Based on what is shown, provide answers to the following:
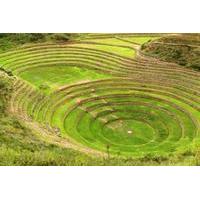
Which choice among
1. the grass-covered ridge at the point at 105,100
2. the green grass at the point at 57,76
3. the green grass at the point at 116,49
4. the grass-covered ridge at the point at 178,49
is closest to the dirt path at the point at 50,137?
the grass-covered ridge at the point at 105,100

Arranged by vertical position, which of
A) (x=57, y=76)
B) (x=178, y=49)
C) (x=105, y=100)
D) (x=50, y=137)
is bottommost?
(x=50, y=137)

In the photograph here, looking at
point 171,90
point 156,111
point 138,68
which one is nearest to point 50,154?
point 156,111

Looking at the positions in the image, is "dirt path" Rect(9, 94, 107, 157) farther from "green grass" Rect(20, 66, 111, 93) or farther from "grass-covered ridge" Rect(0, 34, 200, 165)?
"green grass" Rect(20, 66, 111, 93)

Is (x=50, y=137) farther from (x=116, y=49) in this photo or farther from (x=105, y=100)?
(x=116, y=49)

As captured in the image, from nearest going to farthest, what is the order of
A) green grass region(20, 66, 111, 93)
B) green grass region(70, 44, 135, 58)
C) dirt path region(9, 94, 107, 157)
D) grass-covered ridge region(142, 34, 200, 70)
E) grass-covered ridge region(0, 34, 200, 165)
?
dirt path region(9, 94, 107, 157), grass-covered ridge region(0, 34, 200, 165), green grass region(20, 66, 111, 93), grass-covered ridge region(142, 34, 200, 70), green grass region(70, 44, 135, 58)

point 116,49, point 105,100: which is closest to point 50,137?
point 105,100

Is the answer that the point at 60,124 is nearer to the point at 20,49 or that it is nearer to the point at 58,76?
the point at 58,76

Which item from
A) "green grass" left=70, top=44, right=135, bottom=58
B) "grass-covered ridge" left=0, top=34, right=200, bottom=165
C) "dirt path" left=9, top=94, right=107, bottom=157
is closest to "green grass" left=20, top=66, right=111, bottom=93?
"grass-covered ridge" left=0, top=34, right=200, bottom=165

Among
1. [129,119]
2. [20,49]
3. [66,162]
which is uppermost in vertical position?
[20,49]

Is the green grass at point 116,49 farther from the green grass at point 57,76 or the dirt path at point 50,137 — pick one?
the dirt path at point 50,137
